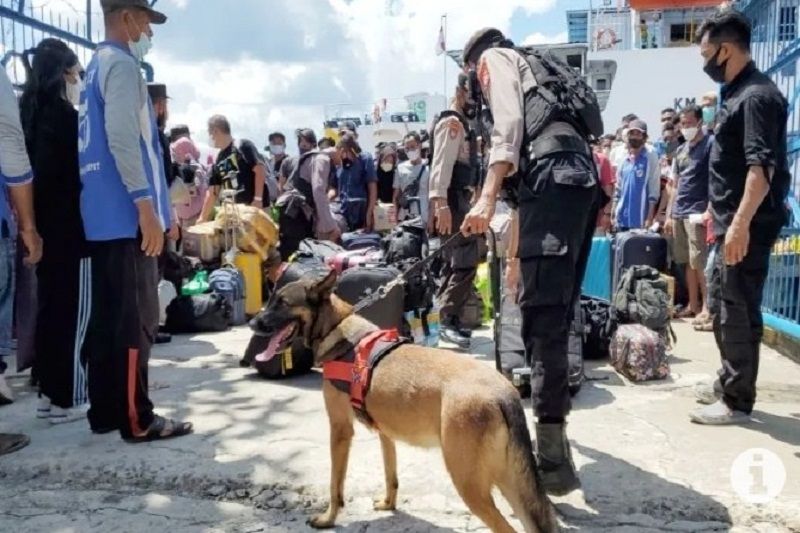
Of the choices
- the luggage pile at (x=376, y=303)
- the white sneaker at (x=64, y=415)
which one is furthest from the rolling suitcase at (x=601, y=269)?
the white sneaker at (x=64, y=415)

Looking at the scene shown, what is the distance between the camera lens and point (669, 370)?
4914 millimetres

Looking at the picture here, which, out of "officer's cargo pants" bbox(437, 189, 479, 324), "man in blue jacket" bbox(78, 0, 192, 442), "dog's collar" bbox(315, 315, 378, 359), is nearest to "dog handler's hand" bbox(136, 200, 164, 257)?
"man in blue jacket" bbox(78, 0, 192, 442)

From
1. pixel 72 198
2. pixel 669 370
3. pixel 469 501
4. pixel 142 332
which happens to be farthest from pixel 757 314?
pixel 72 198

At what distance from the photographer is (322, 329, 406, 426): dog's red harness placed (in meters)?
2.77

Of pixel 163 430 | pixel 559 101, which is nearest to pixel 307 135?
pixel 163 430

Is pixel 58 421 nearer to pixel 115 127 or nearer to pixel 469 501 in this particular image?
pixel 115 127

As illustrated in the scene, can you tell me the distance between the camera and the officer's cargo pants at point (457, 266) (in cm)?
560

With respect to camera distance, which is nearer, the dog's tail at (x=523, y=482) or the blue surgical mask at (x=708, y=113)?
the dog's tail at (x=523, y=482)

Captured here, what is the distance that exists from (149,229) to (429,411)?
6.08 ft

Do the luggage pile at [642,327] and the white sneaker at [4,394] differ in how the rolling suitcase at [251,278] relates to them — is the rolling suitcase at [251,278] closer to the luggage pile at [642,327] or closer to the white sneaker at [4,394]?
the white sneaker at [4,394]

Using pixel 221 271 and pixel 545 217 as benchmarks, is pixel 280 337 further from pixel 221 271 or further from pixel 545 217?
pixel 221 271

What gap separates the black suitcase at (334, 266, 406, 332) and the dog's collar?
1.67 m

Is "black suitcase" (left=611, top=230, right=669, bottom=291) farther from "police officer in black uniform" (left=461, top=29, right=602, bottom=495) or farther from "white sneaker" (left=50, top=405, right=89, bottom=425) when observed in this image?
"white sneaker" (left=50, top=405, right=89, bottom=425)

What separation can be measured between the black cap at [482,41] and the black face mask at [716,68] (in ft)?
4.39
